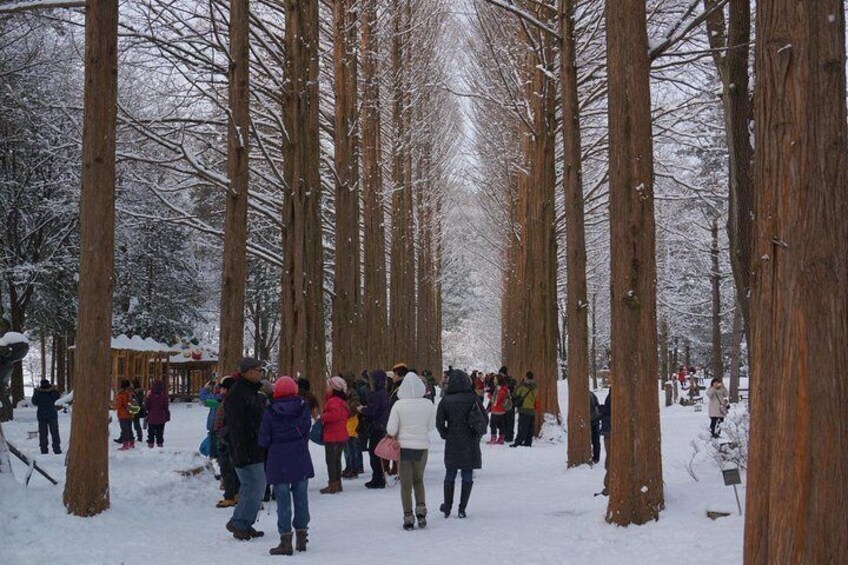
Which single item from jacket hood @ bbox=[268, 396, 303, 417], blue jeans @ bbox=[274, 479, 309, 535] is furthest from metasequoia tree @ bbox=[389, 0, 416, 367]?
blue jeans @ bbox=[274, 479, 309, 535]

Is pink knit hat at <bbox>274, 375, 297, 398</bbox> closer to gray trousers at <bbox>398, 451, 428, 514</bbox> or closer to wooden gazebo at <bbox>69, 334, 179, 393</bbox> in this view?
gray trousers at <bbox>398, 451, 428, 514</bbox>

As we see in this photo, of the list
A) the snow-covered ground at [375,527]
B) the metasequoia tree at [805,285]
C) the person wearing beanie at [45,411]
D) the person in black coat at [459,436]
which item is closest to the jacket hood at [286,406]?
the snow-covered ground at [375,527]

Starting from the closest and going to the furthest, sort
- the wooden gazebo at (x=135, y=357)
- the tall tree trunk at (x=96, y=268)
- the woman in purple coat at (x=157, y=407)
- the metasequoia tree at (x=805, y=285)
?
the metasequoia tree at (x=805, y=285)
the tall tree trunk at (x=96, y=268)
the woman in purple coat at (x=157, y=407)
the wooden gazebo at (x=135, y=357)

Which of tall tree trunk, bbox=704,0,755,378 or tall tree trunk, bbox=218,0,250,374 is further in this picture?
tall tree trunk, bbox=218,0,250,374

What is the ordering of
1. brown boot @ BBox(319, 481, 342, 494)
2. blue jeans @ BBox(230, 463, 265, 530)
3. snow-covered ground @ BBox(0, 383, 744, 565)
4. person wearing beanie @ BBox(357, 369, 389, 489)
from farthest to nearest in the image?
person wearing beanie @ BBox(357, 369, 389, 489) < brown boot @ BBox(319, 481, 342, 494) < blue jeans @ BBox(230, 463, 265, 530) < snow-covered ground @ BBox(0, 383, 744, 565)

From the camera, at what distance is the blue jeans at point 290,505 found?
810 cm

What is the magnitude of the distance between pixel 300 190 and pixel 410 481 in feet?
27.1

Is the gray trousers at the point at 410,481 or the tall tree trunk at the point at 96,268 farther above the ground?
the tall tree trunk at the point at 96,268

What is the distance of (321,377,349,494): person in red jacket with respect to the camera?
11.8 metres

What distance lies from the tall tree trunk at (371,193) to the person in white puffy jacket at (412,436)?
16636mm

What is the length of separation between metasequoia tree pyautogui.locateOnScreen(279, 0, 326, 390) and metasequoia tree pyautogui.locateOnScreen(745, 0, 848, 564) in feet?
39.0

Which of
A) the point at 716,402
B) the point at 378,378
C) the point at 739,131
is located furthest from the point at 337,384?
the point at 716,402

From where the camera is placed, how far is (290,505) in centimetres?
825

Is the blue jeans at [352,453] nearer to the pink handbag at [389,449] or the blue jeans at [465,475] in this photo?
the pink handbag at [389,449]
